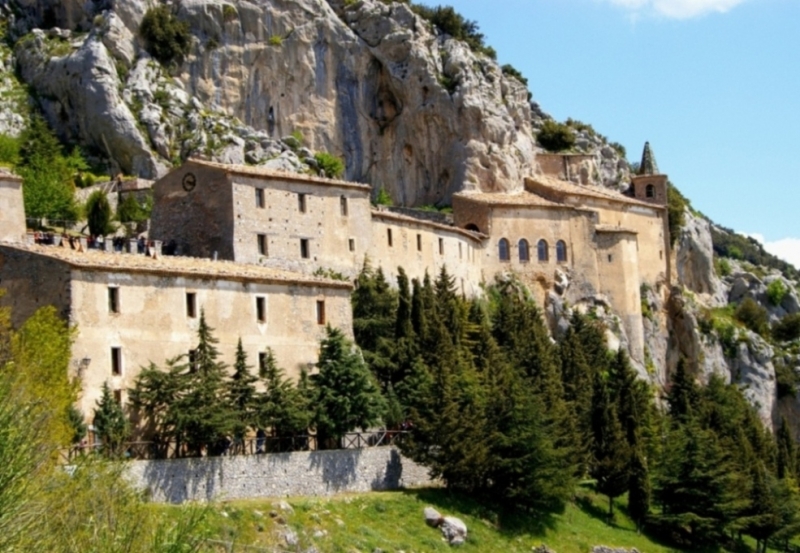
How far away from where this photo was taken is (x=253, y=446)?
2173 inches

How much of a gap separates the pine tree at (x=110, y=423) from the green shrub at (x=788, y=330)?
231 ft

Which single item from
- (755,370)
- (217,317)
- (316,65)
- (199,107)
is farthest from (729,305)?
(217,317)

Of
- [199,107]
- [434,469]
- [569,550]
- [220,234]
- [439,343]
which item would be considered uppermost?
[199,107]

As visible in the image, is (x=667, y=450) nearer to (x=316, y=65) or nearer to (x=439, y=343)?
(x=439, y=343)

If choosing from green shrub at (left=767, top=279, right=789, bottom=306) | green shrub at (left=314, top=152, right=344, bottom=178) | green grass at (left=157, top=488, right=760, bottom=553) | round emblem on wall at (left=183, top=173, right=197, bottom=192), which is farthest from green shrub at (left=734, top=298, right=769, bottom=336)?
round emblem on wall at (left=183, top=173, right=197, bottom=192)

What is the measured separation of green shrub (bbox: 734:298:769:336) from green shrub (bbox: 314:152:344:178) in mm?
35711

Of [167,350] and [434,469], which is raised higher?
[167,350]

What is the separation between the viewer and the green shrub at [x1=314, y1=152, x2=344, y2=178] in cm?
8912

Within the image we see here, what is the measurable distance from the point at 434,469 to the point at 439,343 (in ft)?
26.2

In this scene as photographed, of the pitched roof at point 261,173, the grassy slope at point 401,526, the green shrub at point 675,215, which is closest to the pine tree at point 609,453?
the grassy slope at point 401,526

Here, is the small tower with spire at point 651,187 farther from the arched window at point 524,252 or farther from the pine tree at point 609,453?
the pine tree at point 609,453

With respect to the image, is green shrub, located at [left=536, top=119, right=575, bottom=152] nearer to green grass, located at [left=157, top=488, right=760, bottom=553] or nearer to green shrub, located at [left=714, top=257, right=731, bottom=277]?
green shrub, located at [left=714, top=257, right=731, bottom=277]

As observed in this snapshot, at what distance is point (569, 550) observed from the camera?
193 ft

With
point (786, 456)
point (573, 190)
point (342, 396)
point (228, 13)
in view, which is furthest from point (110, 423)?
point (228, 13)
